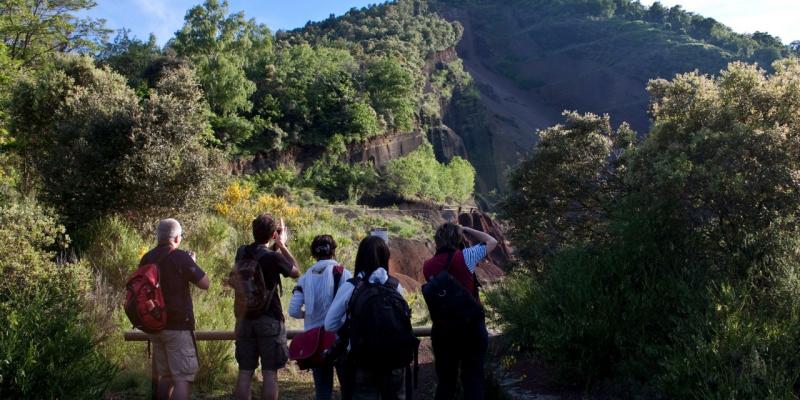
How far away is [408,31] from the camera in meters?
76.8

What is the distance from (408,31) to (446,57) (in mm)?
9802

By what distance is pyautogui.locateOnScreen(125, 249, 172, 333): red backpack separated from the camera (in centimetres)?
470

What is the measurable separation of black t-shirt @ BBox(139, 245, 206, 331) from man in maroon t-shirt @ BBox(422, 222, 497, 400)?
170 cm

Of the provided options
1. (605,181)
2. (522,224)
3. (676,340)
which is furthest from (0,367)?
(605,181)

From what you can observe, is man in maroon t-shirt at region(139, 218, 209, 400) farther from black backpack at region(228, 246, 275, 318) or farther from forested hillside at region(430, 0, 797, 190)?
forested hillside at region(430, 0, 797, 190)

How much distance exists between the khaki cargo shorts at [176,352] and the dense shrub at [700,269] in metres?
3.11

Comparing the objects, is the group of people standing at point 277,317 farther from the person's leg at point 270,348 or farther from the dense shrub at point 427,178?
the dense shrub at point 427,178

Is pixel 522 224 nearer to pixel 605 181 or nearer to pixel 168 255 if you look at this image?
pixel 605 181

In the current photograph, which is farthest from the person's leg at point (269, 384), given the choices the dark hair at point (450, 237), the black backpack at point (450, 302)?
the dark hair at point (450, 237)

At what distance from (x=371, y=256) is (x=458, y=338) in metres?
1.01

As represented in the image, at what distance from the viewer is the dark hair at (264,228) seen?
5.01 meters

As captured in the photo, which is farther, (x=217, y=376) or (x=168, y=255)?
(x=217, y=376)

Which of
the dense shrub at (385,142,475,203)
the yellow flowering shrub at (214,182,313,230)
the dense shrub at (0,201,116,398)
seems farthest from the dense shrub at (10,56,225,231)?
the dense shrub at (385,142,475,203)

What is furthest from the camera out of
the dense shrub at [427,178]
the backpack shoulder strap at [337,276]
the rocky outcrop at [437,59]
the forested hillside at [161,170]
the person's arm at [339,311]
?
the rocky outcrop at [437,59]
